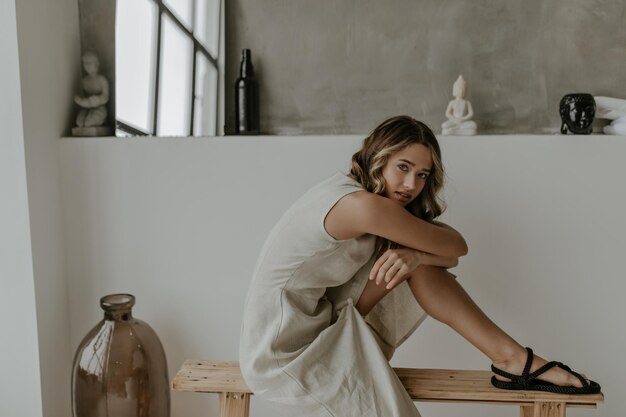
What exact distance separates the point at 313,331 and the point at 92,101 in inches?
41.6

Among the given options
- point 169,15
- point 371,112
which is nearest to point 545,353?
point 371,112

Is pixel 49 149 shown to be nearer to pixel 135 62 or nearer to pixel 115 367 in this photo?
pixel 135 62

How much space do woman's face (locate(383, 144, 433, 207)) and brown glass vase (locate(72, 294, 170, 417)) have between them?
844mm

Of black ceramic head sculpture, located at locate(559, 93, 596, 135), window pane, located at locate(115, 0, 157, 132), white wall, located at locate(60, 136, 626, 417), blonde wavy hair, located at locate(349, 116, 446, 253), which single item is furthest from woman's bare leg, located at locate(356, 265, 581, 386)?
window pane, located at locate(115, 0, 157, 132)

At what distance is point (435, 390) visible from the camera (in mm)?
1629

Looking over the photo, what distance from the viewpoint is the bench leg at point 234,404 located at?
5.55 ft

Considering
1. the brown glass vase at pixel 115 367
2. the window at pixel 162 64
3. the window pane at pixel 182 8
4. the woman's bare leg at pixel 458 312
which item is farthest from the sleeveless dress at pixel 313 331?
the window pane at pixel 182 8

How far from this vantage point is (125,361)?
6.37 feet

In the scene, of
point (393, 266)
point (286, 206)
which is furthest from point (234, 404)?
point (286, 206)

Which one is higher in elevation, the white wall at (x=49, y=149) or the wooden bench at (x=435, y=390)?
the white wall at (x=49, y=149)

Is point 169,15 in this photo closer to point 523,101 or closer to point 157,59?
point 157,59

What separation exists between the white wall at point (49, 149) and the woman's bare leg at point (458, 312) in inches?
38.5

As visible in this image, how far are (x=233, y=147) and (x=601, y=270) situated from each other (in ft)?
3.82

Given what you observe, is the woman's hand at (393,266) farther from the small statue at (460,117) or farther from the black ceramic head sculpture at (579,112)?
the black ceramic head sculpture at (579,112)
